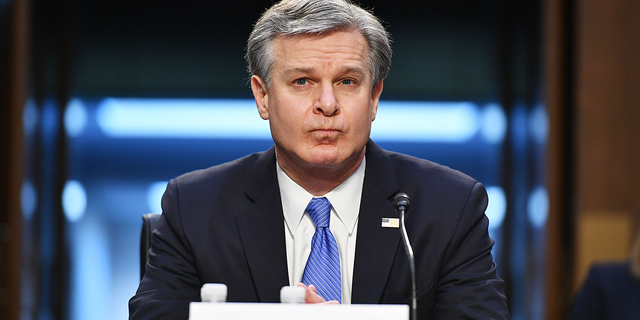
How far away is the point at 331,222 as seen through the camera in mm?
1829

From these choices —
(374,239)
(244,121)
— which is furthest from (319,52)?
(244,121)

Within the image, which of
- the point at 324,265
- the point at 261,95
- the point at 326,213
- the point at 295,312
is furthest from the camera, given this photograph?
the point at 261,95

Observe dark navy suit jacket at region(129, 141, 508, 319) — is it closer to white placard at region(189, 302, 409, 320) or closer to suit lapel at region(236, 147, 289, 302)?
suit lapel at region(236, 147, 289, 302)

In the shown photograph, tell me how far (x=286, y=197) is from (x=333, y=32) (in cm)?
48

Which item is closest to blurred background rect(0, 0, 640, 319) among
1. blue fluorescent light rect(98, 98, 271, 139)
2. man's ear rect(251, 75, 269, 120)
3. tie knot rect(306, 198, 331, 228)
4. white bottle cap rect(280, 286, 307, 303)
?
blue fluorescent light rect(98, 98, 271, 139)

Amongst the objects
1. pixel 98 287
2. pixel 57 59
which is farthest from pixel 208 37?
pixel 98 287

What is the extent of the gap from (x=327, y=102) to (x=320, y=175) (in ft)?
0.90

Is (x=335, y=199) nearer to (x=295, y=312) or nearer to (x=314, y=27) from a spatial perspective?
(x=314, y=27)

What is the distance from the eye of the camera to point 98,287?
4.27m

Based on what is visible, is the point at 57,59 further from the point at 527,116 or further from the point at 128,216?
the point at 527,116

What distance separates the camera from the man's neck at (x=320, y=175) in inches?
74.2

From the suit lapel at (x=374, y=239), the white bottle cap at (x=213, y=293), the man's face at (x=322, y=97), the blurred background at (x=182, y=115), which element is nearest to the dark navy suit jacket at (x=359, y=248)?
the suit lapel at (x=374, y=239)

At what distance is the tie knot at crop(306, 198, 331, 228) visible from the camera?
1802 mm

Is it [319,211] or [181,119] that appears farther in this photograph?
[181,119]
